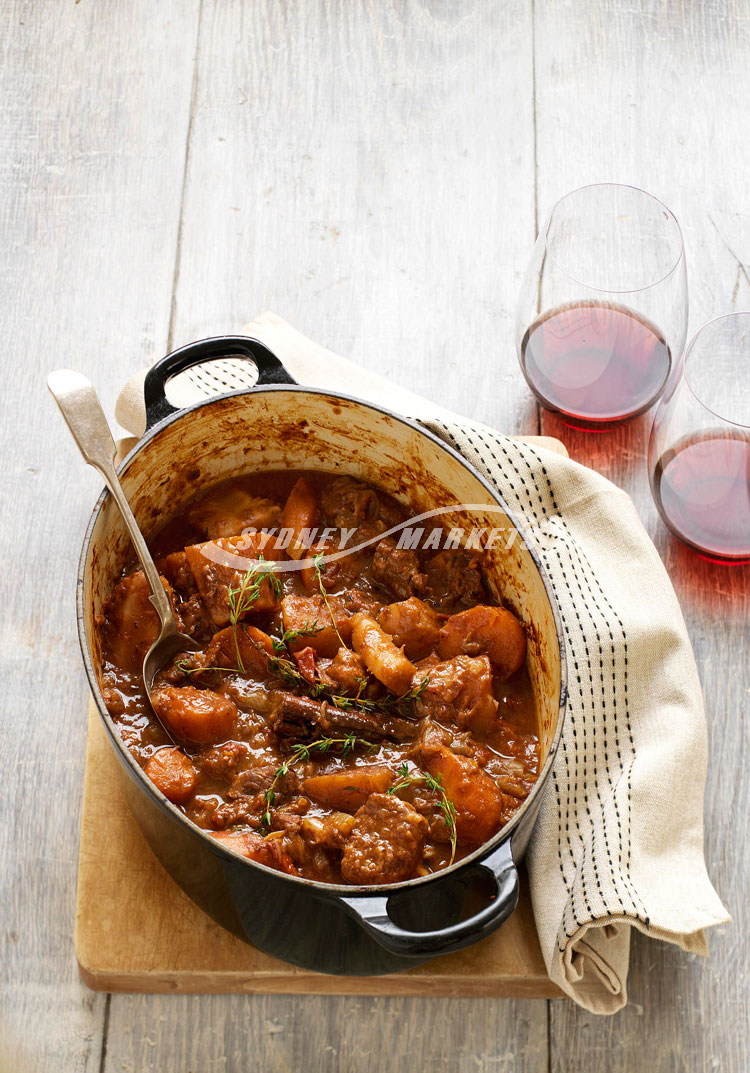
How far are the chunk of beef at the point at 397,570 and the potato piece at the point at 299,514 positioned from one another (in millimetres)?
142

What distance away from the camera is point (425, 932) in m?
1.56

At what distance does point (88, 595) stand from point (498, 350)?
4.39 feet

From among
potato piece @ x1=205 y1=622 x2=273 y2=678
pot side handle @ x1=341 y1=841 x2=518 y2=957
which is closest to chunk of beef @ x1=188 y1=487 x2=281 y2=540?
potato piece @ x1=205 y1=622 x2=273 y2=678

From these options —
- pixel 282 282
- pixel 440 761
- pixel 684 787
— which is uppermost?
pixel 282 282

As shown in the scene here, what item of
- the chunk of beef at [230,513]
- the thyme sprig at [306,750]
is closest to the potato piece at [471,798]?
the thyme sprig at [306,750]

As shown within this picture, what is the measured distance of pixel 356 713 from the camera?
6.28ft

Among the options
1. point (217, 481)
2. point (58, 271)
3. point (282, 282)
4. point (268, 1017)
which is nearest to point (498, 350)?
point (282, 282)

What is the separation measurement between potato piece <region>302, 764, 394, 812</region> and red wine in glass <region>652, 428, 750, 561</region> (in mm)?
986

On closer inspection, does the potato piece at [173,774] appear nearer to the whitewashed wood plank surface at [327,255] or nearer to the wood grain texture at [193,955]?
the wood grain texture at [193,955]

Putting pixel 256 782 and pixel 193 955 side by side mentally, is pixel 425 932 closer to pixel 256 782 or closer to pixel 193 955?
pixel 256 782

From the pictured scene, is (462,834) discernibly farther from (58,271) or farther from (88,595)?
(58,271)

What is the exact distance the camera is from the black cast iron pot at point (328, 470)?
158 centimetres

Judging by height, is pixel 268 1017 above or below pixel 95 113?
below

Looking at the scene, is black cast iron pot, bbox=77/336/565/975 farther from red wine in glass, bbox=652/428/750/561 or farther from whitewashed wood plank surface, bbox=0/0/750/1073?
red wine in glass, bbox=652/428/750/561
